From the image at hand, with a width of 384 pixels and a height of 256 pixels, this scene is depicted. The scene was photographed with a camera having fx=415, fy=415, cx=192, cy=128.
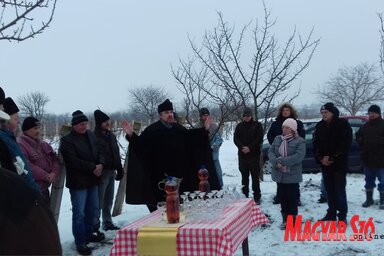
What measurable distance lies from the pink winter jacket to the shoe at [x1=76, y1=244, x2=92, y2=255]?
2.93ft

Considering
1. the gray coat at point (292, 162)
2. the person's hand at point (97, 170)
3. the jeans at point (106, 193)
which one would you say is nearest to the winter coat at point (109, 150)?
the jeans at point (106, 193)

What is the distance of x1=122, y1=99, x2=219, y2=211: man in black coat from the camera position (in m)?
5.25

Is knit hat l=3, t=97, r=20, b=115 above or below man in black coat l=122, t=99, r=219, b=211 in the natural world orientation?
above

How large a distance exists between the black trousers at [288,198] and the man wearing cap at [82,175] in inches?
105

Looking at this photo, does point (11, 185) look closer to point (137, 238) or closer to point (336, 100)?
point (137, 238)

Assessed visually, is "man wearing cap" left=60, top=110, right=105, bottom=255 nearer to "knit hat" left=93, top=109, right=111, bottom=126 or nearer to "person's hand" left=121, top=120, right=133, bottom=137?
"knit hat" left=93, top=109, right=111, bottom=126

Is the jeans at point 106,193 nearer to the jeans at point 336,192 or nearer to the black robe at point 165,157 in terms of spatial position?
the black robe at point 165,157

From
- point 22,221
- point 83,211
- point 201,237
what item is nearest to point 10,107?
point 83,211

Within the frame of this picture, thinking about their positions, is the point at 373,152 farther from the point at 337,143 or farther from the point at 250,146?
the point at 250,146

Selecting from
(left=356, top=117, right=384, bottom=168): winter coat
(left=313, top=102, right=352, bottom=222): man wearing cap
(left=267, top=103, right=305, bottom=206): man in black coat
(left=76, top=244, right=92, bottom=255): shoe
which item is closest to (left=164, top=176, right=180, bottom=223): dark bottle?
(left=76, top=244, right=92, bottom=255): shoe

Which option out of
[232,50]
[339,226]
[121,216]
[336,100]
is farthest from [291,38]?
[336,100]

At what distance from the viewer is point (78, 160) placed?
5.50m

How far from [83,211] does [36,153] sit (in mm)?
1004

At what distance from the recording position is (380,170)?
6.94 meters
